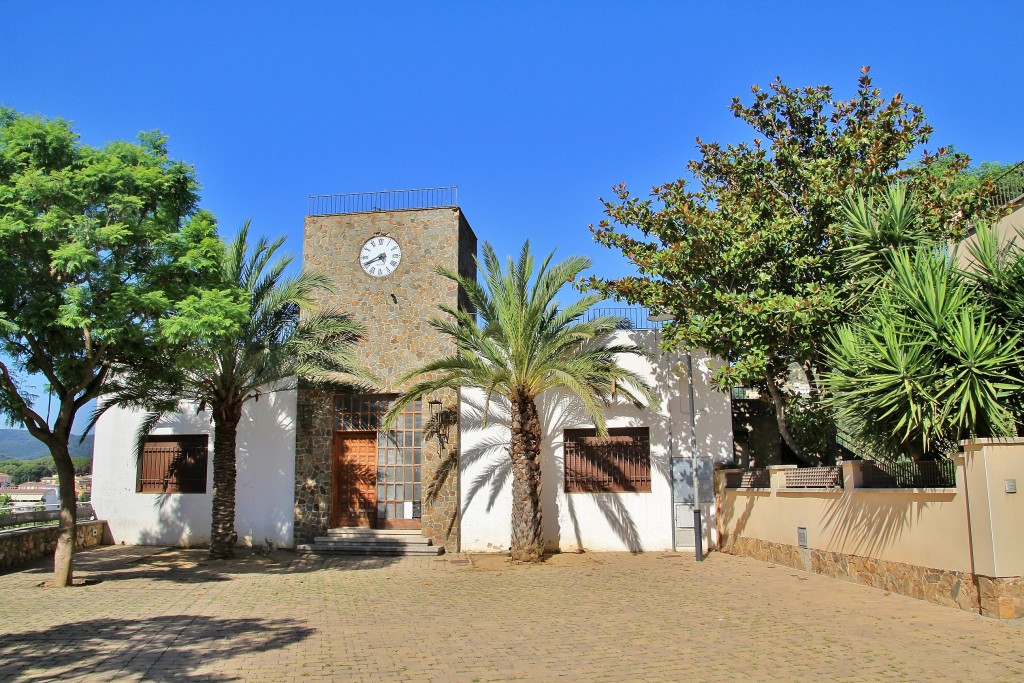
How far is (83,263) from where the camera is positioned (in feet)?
38.2

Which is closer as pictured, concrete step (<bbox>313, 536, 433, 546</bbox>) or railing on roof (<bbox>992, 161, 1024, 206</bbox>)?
railing on roof (<bbox>992, 161, 1024, 206</bbox>)

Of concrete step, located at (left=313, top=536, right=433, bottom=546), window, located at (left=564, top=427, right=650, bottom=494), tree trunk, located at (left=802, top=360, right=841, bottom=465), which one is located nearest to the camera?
tree trunk, located at (left=802, top=360, right=841, bottom=465)

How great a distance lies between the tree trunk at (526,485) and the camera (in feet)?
52.0

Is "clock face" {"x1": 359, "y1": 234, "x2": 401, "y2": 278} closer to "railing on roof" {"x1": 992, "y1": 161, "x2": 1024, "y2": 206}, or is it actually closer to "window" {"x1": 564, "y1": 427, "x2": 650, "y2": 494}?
"window" {"x1": 564, "y1": 427, "x2": 650, "y2": 494}

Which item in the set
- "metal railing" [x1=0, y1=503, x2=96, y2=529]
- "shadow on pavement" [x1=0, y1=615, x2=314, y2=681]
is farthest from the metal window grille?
"metal railing" [x1=0, y1=503, x2=96, y2=529]

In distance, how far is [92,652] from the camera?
8.30m

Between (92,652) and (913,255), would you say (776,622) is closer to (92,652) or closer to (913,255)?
(913,255)

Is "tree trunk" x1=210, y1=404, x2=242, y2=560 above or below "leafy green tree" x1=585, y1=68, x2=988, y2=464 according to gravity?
below

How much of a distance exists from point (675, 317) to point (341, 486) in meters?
8.73

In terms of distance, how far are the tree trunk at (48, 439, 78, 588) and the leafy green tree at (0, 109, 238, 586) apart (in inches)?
0.7

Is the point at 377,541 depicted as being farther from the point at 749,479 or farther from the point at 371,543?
the point at 749,479

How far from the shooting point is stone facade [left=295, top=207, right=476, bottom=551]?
17.7m

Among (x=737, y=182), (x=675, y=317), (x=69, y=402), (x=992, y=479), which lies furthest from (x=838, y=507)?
(x=69, y=402)

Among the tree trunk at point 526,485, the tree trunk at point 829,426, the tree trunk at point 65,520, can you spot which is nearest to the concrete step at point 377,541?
the tree trunk at point 526,485
